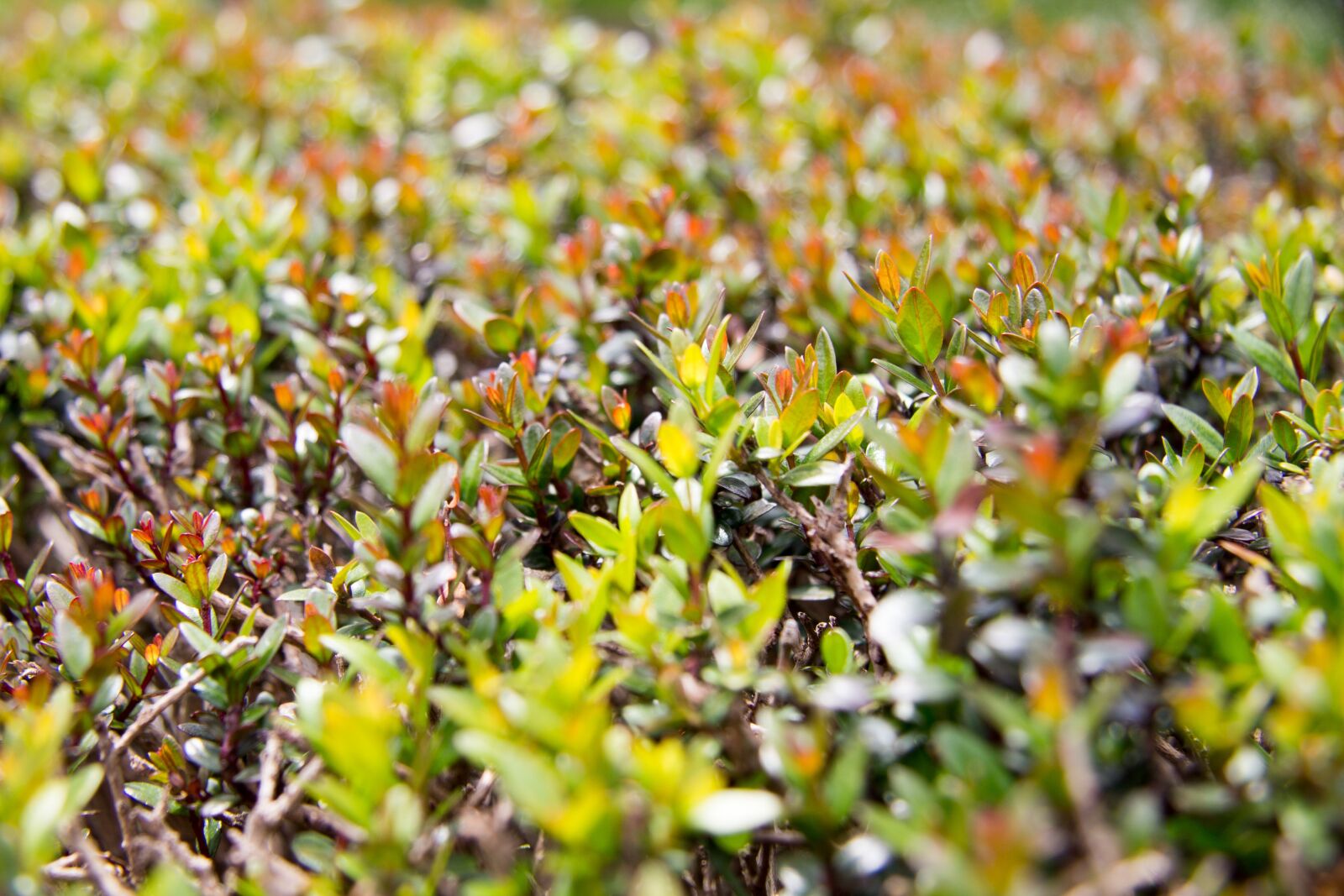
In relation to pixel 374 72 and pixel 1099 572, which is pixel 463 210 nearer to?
pixel 374 72

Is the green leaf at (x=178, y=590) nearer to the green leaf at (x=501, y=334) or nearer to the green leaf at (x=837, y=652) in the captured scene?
the green leaf at (x=501, y=334)

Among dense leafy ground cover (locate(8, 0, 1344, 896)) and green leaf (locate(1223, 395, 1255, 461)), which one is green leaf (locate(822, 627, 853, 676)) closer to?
dense leafy ground cover (locate(8, 0, 1344, 896))

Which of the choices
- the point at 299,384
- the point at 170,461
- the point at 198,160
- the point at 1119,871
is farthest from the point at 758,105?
the point at 1119,871

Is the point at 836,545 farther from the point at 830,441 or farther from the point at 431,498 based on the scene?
the point at 431,498

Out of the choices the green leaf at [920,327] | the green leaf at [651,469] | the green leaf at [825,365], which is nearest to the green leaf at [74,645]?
the green leaf at [651,469]

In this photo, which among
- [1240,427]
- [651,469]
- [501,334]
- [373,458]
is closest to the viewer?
[373,458]

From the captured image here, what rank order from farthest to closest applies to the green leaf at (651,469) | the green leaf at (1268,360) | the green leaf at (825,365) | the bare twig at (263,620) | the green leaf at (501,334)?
the green leaf at (501,334)
the green leaf at (1268,360)
the green leaf at (825,365)
the bare twig at (263,620)
the green leaf at (651,469)

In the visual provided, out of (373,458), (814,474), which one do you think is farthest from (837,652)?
(373,458)
